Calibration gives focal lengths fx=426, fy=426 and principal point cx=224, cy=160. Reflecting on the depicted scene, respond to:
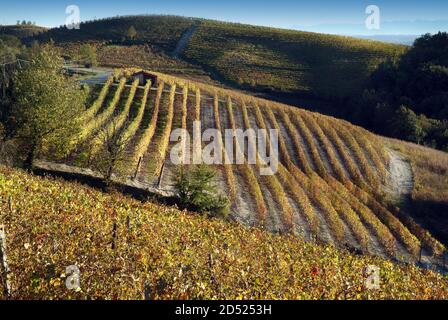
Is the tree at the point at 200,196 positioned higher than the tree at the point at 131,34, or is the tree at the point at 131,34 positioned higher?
the tree at the point at 131,34

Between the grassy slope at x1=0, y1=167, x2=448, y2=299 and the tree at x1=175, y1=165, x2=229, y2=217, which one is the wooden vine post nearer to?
the grassy slope at x1=0, y1=167, x2=448, y2=299

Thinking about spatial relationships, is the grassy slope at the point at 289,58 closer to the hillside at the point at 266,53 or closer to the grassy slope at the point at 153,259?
the hillside at the point at 266,53

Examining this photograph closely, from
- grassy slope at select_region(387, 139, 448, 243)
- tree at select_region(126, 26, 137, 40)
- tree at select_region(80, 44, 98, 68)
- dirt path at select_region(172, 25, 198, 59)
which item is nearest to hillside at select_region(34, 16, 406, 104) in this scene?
dirt path at select_region(172, 25, 198, 59)

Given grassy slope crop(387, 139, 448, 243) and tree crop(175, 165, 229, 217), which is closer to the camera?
tree crop(175, 165, 229, 217)

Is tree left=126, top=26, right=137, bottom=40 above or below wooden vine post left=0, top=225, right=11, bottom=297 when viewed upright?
above

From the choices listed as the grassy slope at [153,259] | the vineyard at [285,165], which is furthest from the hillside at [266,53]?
the grassy slope at [153,259]
